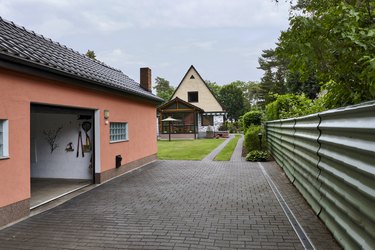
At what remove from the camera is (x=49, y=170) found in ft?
32.5

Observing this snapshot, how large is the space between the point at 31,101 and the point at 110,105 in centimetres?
382

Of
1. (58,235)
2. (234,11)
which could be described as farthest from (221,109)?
(58,235)

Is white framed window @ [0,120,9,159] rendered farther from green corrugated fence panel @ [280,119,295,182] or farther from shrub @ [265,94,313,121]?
shrub @ [265,94,313,121]

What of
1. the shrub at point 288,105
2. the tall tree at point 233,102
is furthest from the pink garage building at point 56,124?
the tall tree at point 233,102

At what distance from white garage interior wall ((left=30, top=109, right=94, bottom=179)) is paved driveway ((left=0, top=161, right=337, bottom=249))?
1420 millimetres

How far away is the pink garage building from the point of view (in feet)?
18.6

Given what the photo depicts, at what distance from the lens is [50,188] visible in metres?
8.38

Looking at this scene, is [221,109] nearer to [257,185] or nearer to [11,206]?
[257,185]

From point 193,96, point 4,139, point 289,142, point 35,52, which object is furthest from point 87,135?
point 193,96

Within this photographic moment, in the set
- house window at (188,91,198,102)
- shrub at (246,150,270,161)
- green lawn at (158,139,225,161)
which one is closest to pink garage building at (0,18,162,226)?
green lawn at (158,139,225,161)

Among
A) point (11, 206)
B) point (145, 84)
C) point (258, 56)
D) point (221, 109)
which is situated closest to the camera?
point (11, 206)

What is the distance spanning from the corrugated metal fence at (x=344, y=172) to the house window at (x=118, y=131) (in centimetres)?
636

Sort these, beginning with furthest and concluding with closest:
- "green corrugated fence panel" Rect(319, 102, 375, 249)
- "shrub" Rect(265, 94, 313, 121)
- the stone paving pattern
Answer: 1. "shrub" Rect(265, 94, 313, 121)
2. the stone paving pattern
3. "green corrugated fence panel" Rect(319, 102, 375, 249)

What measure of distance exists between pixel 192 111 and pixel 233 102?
103 feet
